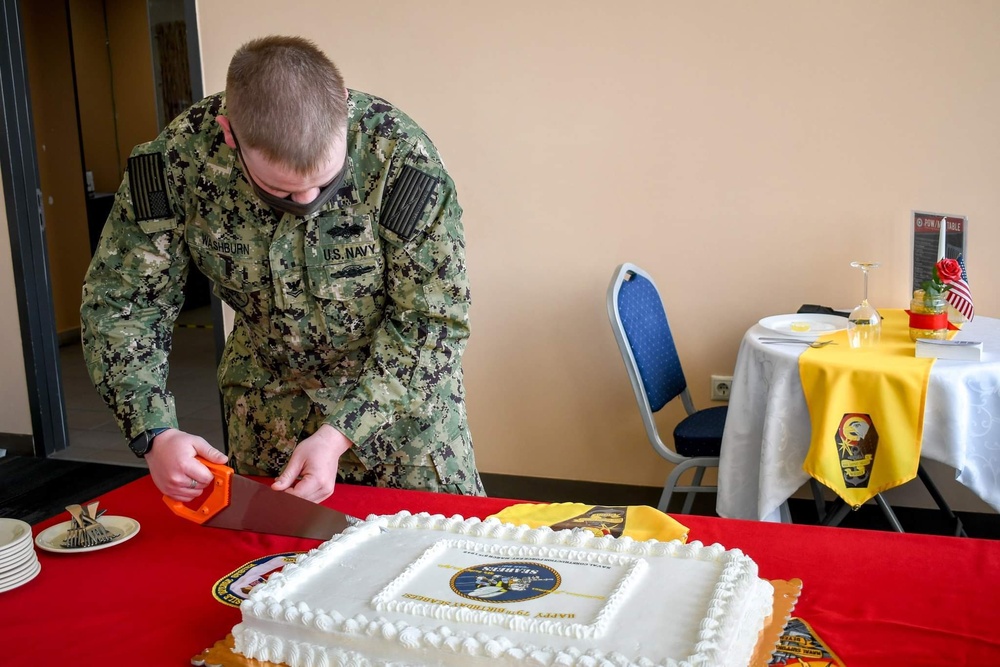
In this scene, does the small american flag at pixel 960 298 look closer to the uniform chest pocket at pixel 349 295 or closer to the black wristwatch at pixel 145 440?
the uniform chest pocket at pixel 349 295

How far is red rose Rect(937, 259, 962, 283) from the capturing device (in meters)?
2.54

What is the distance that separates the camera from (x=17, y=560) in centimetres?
119

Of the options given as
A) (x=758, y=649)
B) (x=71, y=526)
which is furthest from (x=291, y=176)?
(x=758, y=649)

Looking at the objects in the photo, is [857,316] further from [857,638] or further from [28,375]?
[28,375]

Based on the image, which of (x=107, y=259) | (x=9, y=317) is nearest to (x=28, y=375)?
(x=9, y=317)

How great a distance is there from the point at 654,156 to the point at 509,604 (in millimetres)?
2496

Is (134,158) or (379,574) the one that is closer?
(379,574)

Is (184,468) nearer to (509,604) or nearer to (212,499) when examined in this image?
(212,499)

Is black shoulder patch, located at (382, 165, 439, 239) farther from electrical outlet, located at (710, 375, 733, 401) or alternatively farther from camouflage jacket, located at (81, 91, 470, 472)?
electrical outlet, located at (710, 375, 733, 401)

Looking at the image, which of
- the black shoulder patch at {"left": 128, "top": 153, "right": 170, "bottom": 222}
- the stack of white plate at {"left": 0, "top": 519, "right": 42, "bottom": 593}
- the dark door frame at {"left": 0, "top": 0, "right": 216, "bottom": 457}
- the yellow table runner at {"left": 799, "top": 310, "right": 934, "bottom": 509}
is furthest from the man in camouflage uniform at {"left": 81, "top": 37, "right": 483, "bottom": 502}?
the dark door frame at {"left": 0, "top": 0, "right": 216, "bottom": 457}

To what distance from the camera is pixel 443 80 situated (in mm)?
3445

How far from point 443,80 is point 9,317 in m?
2.51

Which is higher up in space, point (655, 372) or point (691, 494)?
point (655, 372)

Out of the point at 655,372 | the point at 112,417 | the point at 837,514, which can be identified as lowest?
the point at 112,417
